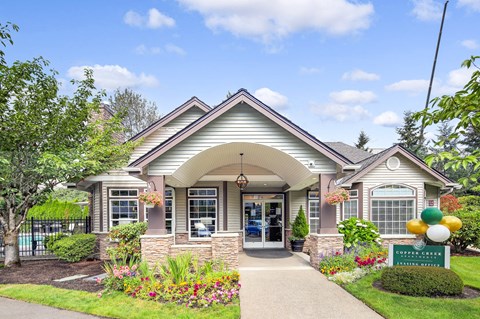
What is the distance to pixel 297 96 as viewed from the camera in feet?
65.4

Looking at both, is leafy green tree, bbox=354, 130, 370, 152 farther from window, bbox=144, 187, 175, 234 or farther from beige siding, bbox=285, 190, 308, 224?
window, bbox=144, 187, 175, 234

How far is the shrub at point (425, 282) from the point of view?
7426mm

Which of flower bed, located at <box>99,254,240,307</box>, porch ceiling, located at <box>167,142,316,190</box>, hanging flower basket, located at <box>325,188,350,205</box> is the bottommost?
flower bed, located at <box>99,254,240,307</box>

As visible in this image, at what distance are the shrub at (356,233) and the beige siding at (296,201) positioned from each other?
3344 mm

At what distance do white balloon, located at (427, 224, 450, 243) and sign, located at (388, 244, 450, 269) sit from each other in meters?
0.21

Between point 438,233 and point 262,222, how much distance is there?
8.40m

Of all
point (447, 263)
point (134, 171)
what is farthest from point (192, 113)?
point (447, 263)

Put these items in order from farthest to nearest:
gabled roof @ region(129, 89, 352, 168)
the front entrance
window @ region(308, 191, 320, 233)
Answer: the front entrance → window @ region(308, 191, 320, 233) → gabled roof @ region(129, 89, 352, 168)

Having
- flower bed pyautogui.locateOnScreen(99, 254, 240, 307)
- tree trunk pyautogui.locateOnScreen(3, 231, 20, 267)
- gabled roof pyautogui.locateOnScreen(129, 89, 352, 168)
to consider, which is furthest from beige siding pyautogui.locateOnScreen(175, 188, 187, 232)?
flower bed pyautogui.locateOnScreen(99, 254, 240, 307)

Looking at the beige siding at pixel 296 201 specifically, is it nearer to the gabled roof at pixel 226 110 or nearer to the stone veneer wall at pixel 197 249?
the gabled roof at pixel 226 110

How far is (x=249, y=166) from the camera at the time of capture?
1380 centimetres

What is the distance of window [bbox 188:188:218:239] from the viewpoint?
584 inches

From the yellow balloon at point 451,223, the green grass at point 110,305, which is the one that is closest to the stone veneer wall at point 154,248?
the green grass at point 110,305

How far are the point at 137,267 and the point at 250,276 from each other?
301cm
